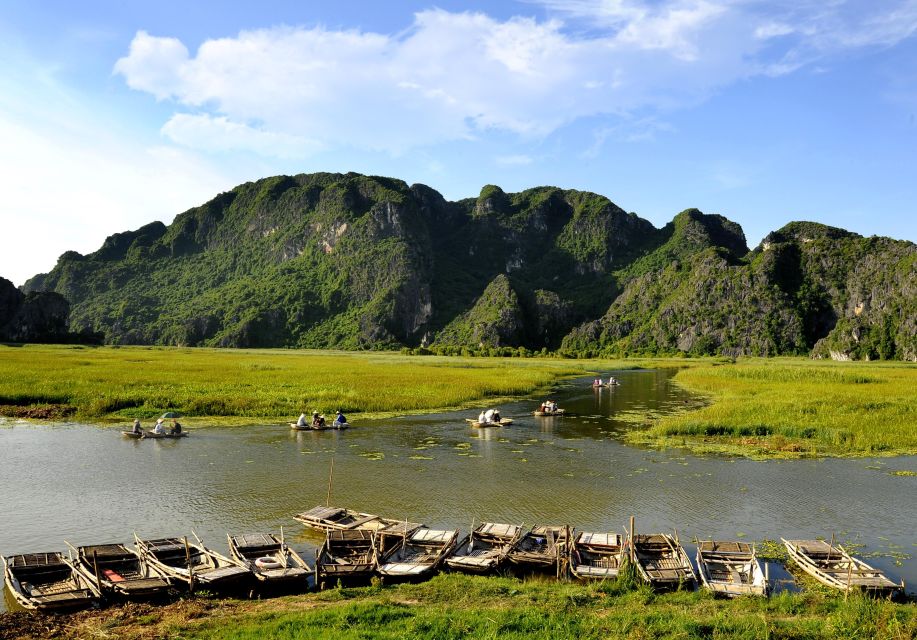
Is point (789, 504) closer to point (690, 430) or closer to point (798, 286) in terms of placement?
point (690, 430)

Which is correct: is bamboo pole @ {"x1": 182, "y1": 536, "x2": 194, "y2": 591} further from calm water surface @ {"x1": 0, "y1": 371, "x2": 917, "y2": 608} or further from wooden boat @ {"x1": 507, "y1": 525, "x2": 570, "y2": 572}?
wooden boat @ {"x1": 507, "y1": 525, "x2": 570, "y2": 572}

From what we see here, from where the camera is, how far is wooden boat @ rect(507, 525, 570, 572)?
12820 mm

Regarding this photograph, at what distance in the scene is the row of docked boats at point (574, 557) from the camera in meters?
Answer: 11.9

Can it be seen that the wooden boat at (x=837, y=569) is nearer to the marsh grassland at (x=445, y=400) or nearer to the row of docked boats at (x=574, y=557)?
the row of docked boats at (x=574, y=557)

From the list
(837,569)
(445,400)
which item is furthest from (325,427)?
(837,569)

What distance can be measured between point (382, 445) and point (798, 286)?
161 metres

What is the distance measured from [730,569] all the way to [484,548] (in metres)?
5.34

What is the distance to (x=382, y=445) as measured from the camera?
27375 millimetres

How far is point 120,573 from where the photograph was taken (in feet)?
39.9

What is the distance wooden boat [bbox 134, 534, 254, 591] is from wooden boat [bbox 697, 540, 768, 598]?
9.23 metres

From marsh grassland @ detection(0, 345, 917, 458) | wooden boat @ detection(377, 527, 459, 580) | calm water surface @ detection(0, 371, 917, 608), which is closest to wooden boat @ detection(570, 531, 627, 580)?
calm water surface @ detection(0, 371, 917, 608)

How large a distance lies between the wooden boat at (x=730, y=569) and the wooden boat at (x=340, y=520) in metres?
6.70

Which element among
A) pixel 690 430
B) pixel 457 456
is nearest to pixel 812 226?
pixel 690 430

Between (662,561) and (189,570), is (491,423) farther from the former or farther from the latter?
(189,570)
